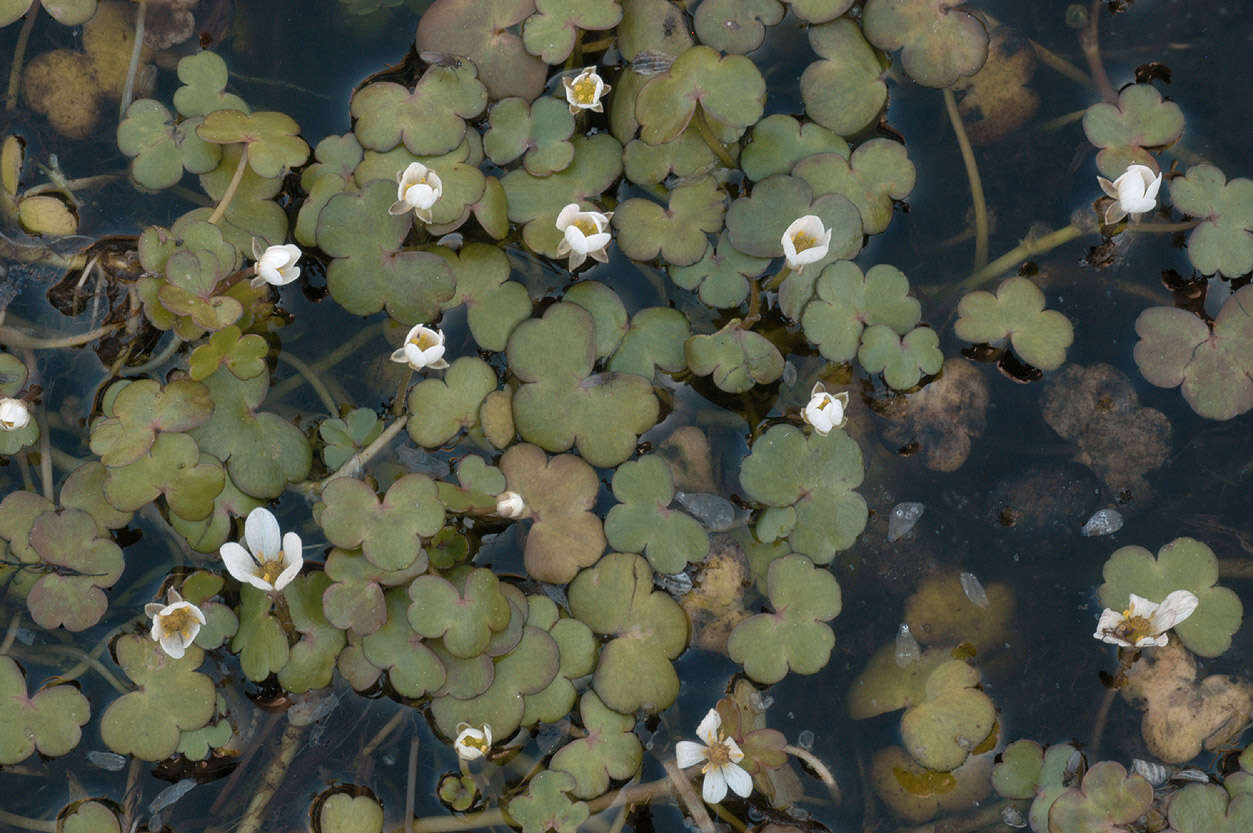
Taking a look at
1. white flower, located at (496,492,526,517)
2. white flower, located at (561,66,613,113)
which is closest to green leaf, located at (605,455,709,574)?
white flower, located at (496,492,526,517)

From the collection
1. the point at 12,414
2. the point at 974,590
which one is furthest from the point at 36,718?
the point at 974,590

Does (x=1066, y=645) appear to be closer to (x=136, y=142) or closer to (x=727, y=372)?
(x=727, y=372)

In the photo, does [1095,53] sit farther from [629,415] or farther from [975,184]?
[629,415]

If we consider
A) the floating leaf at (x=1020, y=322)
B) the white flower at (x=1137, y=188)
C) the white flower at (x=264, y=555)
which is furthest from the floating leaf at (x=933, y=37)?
the white flower at (x=264, y=555)

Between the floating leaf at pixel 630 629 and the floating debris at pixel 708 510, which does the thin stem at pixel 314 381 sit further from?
the floating debris at pixel 708 510

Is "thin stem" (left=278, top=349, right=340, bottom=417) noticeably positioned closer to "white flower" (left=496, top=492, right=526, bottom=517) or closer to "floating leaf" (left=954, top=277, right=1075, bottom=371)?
"white flower" (left=496, top=492, right=526, bottom=517)
